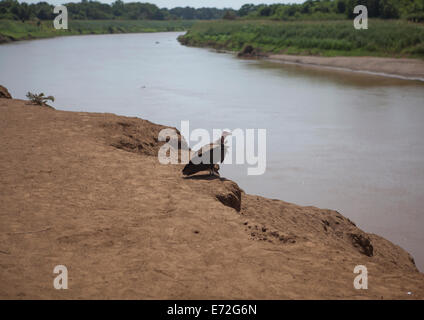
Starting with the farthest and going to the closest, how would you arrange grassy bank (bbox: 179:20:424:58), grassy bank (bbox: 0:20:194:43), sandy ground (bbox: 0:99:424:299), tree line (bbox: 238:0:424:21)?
grassy bank (bbox: 0:20:194:43) < tree line (bbox: 238:0:424:21) < grassy bank (bbox: 179:20:424:58) < sandy ground (bbox: 0:99:424:299)

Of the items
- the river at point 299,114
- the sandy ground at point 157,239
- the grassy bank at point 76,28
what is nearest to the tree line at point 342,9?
the river at point 299,114

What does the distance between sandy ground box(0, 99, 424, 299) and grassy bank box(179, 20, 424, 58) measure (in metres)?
22.7

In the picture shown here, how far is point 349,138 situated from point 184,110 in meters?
6.09

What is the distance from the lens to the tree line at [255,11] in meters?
38.3

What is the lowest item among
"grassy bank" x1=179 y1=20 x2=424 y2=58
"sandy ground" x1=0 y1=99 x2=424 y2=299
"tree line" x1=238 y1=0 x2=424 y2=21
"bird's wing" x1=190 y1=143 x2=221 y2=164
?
"sandy ground" x1=0 y1=99 x2=424 y2=299

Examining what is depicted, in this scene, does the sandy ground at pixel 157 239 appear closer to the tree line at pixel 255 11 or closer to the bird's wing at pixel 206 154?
the bird's wing at pixel 206 154

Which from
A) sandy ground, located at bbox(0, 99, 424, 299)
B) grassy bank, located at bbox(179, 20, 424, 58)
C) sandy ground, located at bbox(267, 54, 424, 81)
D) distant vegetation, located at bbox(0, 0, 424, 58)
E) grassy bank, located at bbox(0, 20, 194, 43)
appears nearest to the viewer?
sandy ground, located at bbox(0, 99, 424, 299)

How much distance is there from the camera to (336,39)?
31.8 m

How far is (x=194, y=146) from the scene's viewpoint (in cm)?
1159

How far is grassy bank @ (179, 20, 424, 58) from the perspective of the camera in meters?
26.4

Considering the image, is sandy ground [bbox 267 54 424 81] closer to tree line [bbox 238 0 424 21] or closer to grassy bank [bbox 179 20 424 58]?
grassy bank [bbox 179 20 424 58]

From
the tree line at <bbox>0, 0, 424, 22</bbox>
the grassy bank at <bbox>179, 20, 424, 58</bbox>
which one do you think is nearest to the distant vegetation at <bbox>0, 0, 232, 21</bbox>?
the tree line at <bbox>0, 0, 424, 22</bbox>

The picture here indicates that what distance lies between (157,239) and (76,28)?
3075 inches

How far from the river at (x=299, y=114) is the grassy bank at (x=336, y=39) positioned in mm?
3255
